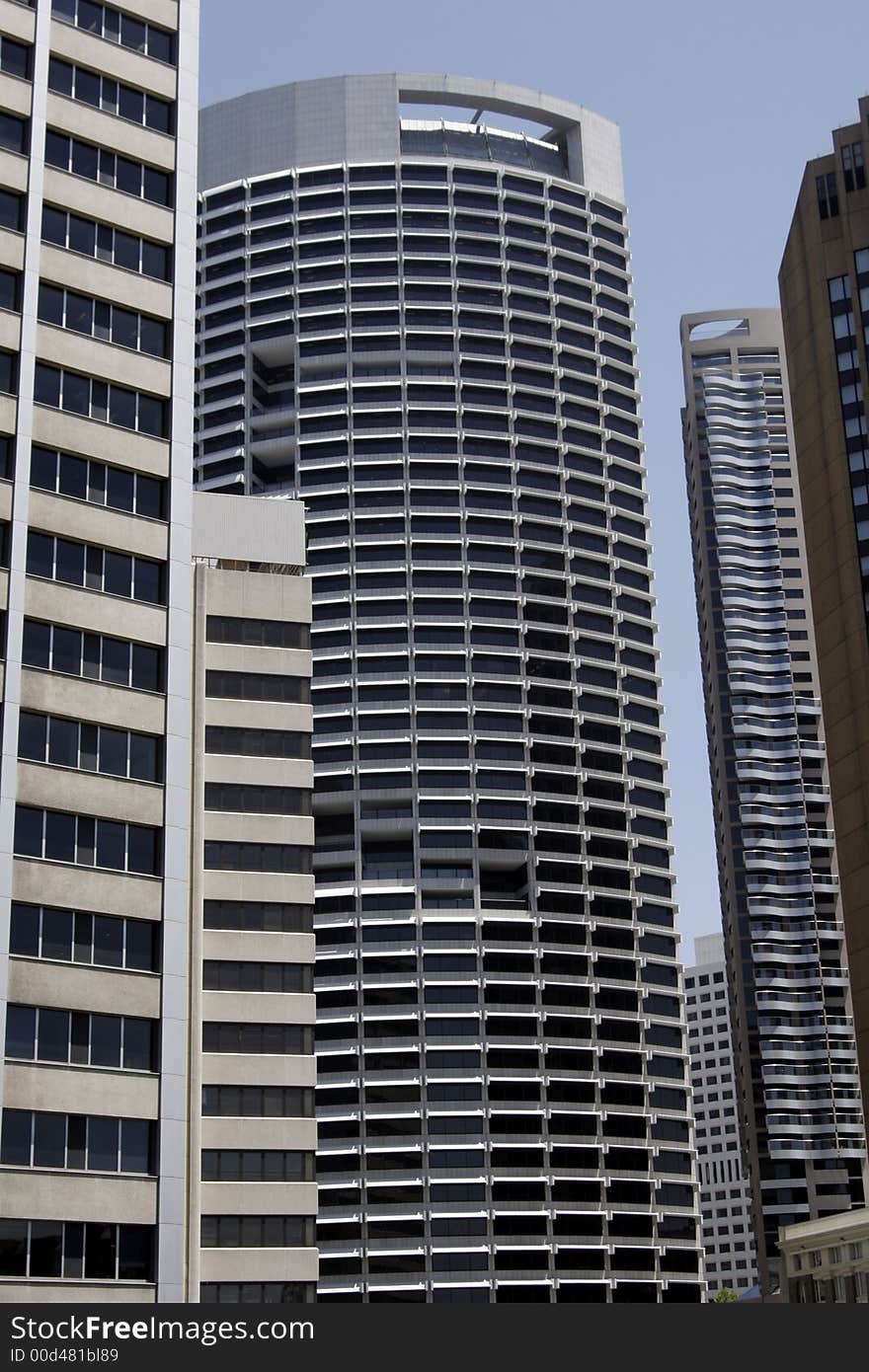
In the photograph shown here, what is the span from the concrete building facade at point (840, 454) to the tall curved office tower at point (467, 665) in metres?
34.2

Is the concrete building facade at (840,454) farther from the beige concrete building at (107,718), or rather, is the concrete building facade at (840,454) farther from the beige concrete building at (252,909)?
the beige concrete building at (107,718)

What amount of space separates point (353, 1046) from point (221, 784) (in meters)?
60.5

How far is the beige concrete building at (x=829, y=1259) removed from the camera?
132 m

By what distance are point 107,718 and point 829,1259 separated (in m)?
95.5

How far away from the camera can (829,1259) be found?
455 ft

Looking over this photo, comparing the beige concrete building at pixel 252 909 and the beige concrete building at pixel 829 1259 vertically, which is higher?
the beige concrete building at pixel 252 909

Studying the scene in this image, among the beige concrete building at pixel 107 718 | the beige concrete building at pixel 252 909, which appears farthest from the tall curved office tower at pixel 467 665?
the beige concrete building at pixel 107 718

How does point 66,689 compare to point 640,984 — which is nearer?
point 66,689

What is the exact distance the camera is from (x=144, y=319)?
72.5m

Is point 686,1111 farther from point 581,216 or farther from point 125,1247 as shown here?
point 125,1247

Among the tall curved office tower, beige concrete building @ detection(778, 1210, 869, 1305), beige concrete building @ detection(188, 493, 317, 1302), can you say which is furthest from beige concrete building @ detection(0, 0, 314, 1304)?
the tall curved office tower

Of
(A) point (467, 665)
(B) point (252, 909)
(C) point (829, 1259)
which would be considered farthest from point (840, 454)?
(B) point (252, 909)

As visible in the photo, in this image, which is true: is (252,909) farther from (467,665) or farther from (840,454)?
(467,665)

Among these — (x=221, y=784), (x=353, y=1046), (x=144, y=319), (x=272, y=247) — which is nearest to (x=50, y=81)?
(x=144, y=319)
